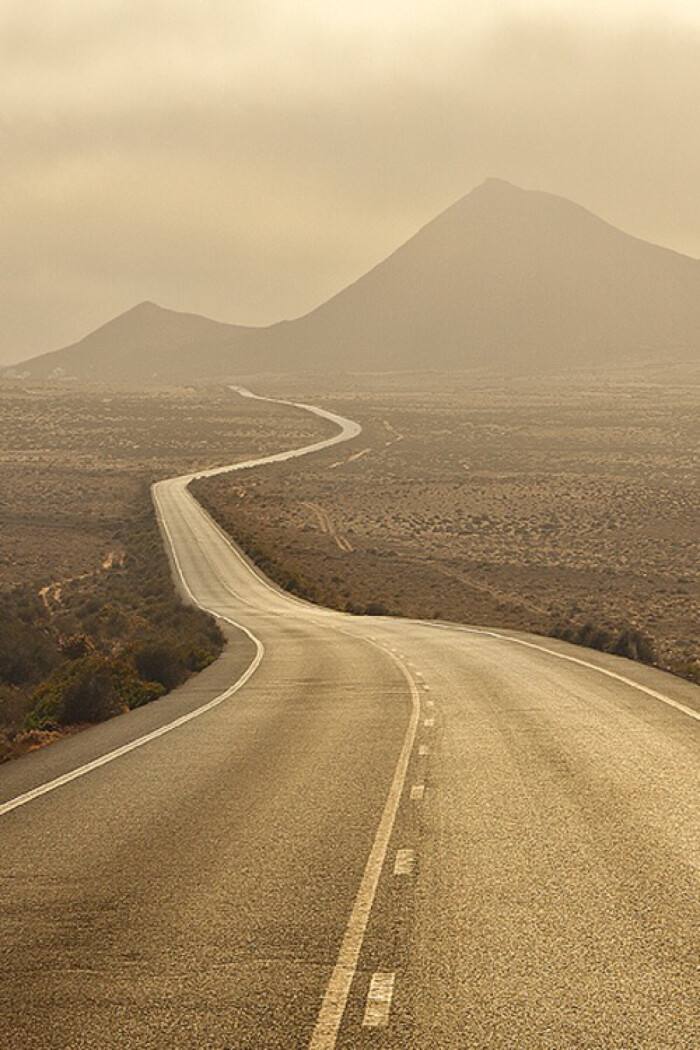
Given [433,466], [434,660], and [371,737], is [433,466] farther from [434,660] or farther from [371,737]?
[371,737]

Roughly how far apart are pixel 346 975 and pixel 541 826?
13.1 feet

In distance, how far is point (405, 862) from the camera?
917 cm

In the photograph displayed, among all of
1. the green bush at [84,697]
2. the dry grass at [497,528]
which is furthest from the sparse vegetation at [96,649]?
the dry grass at [497,528]

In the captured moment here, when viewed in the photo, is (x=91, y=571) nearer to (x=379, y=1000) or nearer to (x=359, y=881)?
(x=359, y=881)

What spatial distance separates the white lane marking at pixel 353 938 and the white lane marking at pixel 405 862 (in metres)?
0.13

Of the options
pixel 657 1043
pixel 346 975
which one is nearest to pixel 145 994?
pixel 346 975

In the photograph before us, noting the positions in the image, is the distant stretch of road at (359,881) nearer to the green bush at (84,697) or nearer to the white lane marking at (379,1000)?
the white lane marking at (379,1000)

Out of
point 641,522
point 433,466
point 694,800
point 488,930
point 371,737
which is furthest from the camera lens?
point 433,466

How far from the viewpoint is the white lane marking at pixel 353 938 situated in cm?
587

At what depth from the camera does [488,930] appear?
7.36 m

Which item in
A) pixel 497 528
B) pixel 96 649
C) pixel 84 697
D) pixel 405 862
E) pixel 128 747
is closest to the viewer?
pixel 405 862

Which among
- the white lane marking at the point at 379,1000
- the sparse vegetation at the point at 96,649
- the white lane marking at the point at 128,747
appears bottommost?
the sparse vegetation at the point at 96,649

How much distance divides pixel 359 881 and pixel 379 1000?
246cm

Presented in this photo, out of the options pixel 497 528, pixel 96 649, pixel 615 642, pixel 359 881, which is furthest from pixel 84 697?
pixel 497 528
